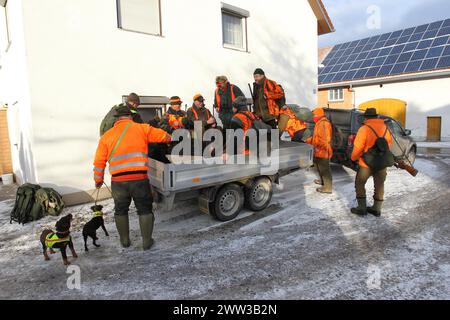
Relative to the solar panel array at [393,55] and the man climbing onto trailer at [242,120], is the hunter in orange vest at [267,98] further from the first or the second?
the solar panel array at [393,55]

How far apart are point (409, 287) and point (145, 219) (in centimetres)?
319

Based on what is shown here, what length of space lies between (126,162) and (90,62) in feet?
11.8

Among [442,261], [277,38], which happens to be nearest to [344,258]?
[442,261]

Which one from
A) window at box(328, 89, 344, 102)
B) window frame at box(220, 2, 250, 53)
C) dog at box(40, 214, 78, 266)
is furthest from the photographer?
window at box(328, 89, 344, 102)

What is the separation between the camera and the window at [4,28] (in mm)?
7049

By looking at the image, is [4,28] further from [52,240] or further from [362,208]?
[362,208]

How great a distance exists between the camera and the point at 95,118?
252 inches

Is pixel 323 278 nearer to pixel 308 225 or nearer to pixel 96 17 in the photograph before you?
pixel 308 225

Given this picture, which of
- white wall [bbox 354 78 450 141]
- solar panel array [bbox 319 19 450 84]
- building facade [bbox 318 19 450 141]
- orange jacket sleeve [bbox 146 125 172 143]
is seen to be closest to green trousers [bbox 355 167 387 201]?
orange jacket sleeve [bbox 146 125 172 143]

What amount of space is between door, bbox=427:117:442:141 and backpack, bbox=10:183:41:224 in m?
18.8

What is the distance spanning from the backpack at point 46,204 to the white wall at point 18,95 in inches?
27.0

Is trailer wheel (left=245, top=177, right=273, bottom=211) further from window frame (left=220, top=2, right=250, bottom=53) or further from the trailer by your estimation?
window frame (left=220, top=2, right=250, bottom=53)

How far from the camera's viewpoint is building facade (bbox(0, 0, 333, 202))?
572 cm

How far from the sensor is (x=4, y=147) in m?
8.66
